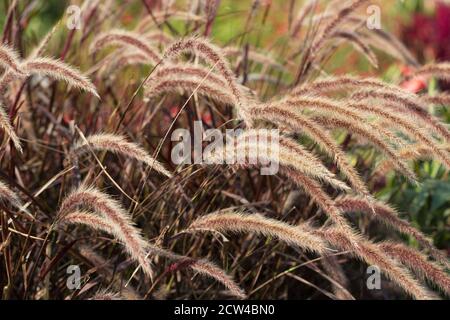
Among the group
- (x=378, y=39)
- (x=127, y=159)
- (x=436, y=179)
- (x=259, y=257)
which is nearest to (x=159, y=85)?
(x=127, y=159)

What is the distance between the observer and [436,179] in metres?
4.13

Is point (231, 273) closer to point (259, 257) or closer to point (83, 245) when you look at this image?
point (259, 257)

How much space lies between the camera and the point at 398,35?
23.7ft

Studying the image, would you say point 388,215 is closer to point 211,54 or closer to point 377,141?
point 377,141

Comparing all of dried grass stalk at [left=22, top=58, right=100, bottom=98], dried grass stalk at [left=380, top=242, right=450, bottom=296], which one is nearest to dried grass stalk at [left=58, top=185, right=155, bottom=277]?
dried grass stalk at [left=22, top=58, right=100, bottom=98]

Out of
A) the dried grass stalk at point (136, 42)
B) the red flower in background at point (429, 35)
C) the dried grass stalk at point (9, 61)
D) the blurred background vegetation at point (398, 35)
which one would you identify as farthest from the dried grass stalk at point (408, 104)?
the red flower in background at point (429, 35)

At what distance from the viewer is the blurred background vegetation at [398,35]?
4.01 m

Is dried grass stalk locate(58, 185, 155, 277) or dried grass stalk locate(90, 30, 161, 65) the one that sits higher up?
dried grass stalk locate(90, 30, 161, 65)

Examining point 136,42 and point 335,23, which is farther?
point 335,23

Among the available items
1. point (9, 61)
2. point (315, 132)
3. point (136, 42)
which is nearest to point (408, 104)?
point (315, 132)

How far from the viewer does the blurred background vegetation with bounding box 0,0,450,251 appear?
401cm

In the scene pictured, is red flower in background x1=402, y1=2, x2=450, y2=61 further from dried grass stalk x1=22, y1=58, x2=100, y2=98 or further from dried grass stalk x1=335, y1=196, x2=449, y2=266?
dried grass stalk x1=22, y1=58, x2=100, y2=98

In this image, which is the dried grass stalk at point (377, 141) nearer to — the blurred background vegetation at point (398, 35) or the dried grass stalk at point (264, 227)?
the blurred background vegetation at point (398, 35)

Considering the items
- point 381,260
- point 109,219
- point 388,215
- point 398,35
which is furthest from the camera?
point 398,35
